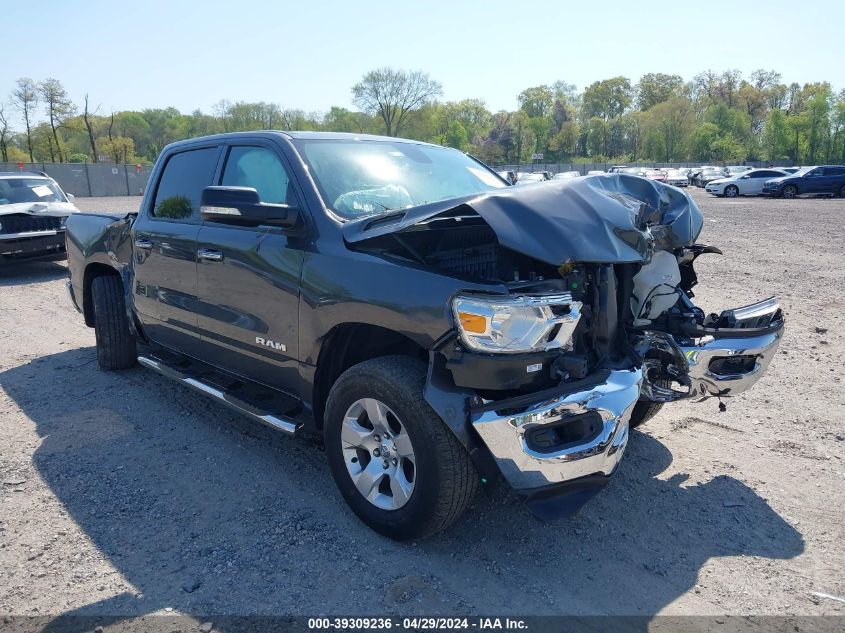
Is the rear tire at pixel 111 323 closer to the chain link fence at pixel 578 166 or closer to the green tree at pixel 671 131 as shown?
the chain link fence at pixel 578 166

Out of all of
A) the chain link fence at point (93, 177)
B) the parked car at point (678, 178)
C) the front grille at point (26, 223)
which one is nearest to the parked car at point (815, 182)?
the parked car at point (678, 178)

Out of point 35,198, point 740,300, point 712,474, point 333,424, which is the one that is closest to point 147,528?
point 333,424

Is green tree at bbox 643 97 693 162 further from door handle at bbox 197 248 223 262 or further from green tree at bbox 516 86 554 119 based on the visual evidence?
door handle at bbox 197 248 223 262

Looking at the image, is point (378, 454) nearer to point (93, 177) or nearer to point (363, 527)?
point (363, 527)

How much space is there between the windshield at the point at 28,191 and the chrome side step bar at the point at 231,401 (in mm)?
7928

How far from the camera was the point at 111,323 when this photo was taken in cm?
545

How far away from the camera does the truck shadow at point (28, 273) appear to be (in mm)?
10078

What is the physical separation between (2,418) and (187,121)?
3863 inches

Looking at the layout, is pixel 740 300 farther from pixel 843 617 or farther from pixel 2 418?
pixel 2 418

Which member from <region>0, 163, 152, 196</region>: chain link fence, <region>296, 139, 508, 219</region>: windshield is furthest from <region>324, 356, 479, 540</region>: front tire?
<region>0, 163, 152, 196</region>: chain link fence

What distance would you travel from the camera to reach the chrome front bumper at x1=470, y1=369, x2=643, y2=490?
99.3 inches

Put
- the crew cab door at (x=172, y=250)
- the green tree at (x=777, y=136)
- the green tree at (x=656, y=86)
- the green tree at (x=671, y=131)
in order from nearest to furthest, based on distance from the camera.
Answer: the crew cab door at (x=172, y=250) < the green tree at (x=777, y=136) < the green tree at (x=671, y=131) < the green tree at (x=656, y=86)

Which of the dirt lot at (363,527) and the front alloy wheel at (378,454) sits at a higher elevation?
the front alloy wheel at (378,454)

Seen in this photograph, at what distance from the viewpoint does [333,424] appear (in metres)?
3.16
